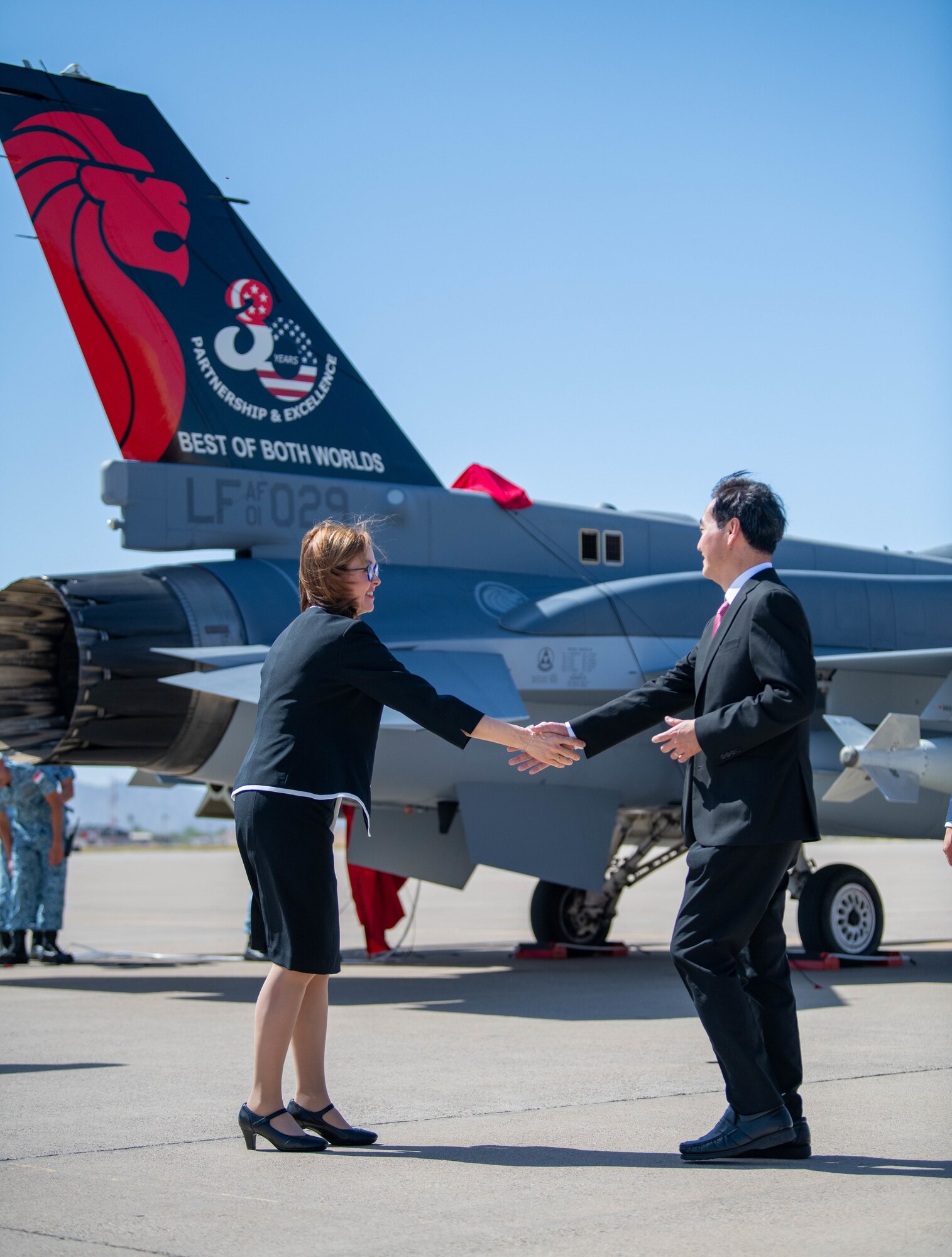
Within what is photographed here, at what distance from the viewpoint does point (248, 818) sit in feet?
14.3

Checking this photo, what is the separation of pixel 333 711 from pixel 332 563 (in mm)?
497

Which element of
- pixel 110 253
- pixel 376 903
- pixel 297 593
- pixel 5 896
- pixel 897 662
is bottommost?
pixel 376 903

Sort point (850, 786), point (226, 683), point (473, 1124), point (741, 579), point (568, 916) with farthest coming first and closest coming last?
point (568, 916)
point (850, 786)
point (226, 683)
point (473, 1124)
point (741, 579)

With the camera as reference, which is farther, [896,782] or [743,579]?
[896,782]

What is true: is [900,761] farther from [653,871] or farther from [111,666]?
[111,666]

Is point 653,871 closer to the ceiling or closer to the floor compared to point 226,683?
closer to the floor

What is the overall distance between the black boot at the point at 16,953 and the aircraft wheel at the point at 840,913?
646 centimetres

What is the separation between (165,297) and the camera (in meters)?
10.5

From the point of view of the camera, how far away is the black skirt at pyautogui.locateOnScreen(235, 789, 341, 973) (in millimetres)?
4293

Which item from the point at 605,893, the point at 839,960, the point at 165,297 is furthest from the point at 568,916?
the point at 165,297

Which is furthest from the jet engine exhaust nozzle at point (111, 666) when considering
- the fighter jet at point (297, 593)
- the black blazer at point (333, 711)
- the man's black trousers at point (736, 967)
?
the man's black trousers at point (736, 967)

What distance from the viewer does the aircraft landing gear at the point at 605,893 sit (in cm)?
1248

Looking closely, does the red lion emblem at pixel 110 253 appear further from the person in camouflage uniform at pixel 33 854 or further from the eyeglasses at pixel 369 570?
the eyeglasses at pixel 369 570

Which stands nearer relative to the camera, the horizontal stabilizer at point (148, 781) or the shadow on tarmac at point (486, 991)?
the shadow on tarmac at point (486, 991)
